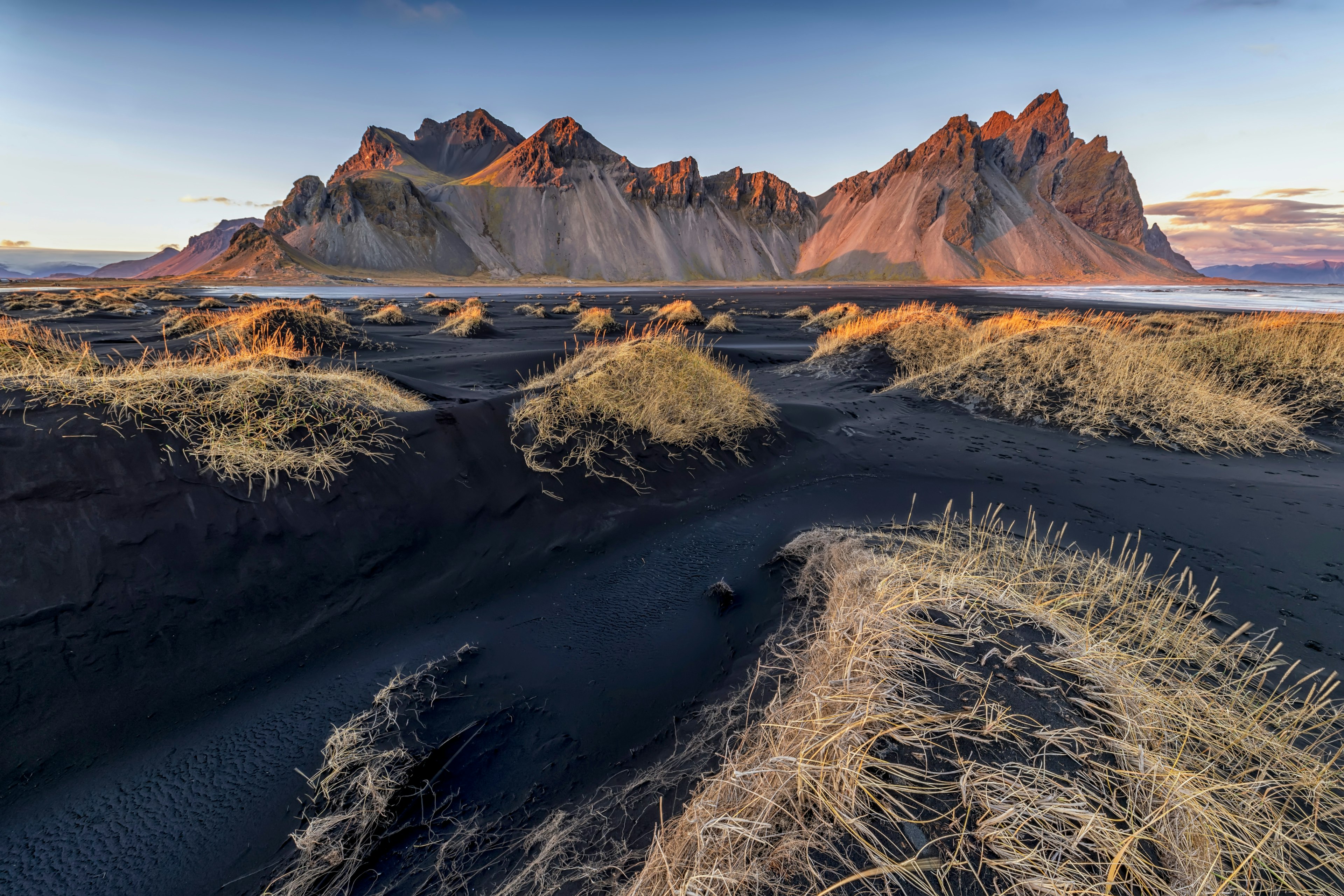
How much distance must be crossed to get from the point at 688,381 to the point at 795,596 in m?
4.77

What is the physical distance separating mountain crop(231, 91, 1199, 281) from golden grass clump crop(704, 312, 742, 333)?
97.2 m

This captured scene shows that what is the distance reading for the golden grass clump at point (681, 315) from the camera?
23250 mm

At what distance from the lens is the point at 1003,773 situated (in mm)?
1828

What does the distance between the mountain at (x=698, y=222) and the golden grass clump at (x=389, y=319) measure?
9038 centimetres

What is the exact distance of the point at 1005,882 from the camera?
1552 mm

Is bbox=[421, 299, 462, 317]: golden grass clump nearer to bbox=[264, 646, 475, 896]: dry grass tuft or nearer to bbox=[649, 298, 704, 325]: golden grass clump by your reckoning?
bbox=[649, 298, 704, 325]: golden grass clump

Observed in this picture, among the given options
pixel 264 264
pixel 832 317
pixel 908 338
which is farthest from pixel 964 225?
pixel 264 264

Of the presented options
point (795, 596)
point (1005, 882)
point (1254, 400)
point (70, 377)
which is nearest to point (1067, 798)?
point (1005, 882)

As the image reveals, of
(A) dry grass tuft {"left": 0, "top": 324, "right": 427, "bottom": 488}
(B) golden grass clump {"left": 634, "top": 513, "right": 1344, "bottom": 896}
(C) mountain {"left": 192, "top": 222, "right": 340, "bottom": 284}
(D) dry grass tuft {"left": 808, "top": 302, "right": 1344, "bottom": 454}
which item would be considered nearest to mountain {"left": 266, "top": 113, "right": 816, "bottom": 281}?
(C) mountain {"left": 192, "top": 222, "right": 340, "bottom": 284}

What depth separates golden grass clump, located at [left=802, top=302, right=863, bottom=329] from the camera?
24.6 meters

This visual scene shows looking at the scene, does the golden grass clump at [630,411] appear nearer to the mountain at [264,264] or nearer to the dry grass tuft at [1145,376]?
the dry grass tuft at [1145,376]

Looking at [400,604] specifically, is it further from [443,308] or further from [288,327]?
[443,308]

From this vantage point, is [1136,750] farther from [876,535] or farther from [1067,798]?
[876,535]

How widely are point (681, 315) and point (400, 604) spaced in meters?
20.8
